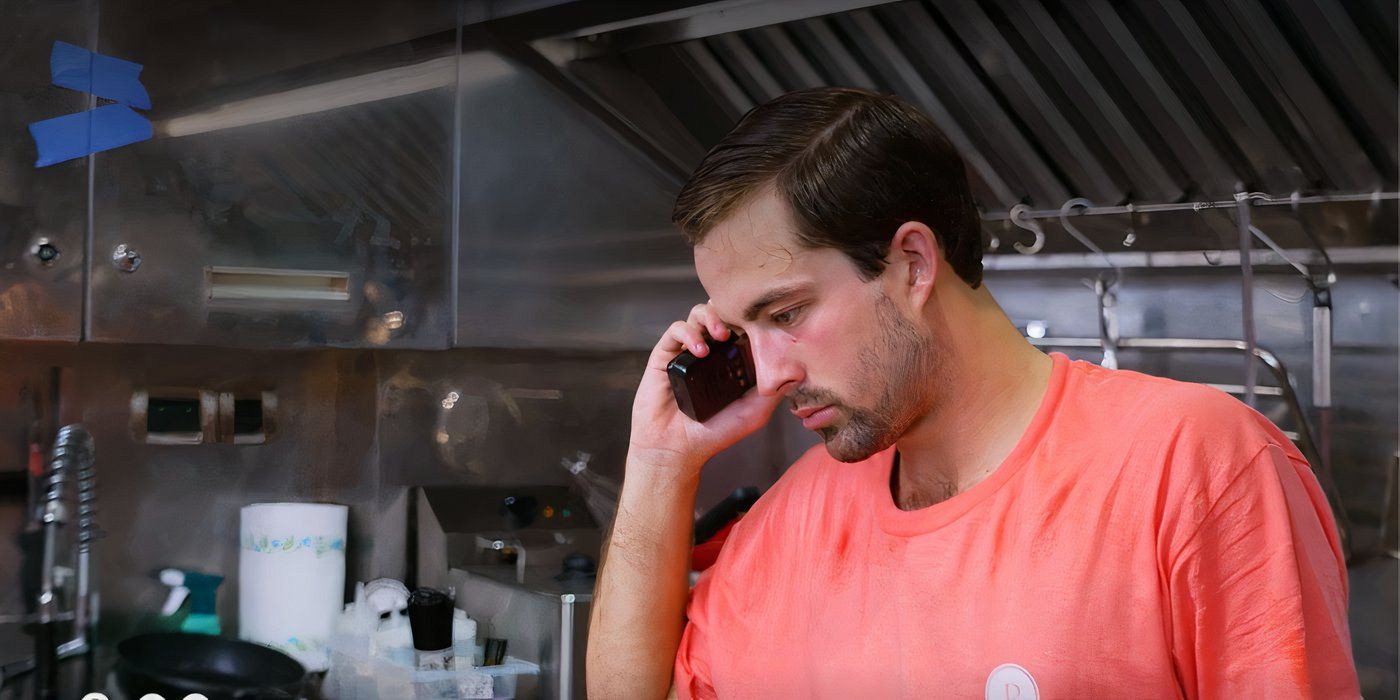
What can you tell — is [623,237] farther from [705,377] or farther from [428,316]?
[705,377]

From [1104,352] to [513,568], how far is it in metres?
1.04

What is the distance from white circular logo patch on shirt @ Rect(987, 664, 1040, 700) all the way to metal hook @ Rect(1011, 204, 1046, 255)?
114cm

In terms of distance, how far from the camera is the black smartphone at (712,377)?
115 centimetres

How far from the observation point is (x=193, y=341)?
151 centimetres

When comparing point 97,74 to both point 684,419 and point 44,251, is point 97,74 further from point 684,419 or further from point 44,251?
point 684,419

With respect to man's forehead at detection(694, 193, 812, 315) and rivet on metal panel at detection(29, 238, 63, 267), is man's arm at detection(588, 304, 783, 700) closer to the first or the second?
man's forehead at detection(694, 193, 812, 315)

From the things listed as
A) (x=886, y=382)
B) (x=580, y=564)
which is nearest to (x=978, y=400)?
(x=886, y=382)

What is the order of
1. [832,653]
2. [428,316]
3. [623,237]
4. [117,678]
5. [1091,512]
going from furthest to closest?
1. [623,237]
2. [428,316]
3. [117,678]
4. [832,653]
5. [1091,512]

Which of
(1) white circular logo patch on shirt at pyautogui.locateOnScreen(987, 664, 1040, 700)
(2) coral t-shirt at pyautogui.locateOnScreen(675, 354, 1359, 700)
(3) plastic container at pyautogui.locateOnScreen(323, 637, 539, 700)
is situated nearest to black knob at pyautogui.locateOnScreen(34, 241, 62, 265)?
(3) plastic container at pyautogui.locateOnScreen(323, 637, 539, 700)

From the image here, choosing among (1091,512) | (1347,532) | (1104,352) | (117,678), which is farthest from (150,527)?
(1347,532)

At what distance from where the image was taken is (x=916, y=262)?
3.23ft

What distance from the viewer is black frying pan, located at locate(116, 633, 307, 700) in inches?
57.4

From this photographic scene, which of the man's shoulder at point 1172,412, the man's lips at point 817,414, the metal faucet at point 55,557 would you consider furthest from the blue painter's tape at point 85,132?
the man's shoulder at point 1172,412

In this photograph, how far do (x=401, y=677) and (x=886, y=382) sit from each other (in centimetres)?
94
